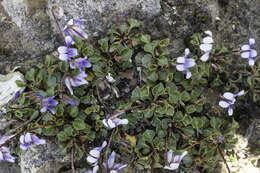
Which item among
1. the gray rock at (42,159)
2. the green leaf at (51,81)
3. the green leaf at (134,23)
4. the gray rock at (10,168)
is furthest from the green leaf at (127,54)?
the gray rock at (10,168)

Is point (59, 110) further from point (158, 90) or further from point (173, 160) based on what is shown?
point (173, 160)

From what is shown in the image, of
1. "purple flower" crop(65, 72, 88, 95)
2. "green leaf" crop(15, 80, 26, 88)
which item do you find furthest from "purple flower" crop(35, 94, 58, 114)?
"green leaf" crop(15, 80, 26, 88)

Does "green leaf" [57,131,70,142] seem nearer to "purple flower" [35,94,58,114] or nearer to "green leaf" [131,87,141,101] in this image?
"purple flower" [35,94,58,114]

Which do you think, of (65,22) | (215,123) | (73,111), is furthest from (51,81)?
(215,123)

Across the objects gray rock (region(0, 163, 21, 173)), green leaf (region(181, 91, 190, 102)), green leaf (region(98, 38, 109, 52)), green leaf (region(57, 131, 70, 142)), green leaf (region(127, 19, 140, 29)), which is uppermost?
green leaf (region(127, 19, 140, 29))

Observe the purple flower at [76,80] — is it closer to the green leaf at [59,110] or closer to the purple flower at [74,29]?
the green leaf at [59,110]
